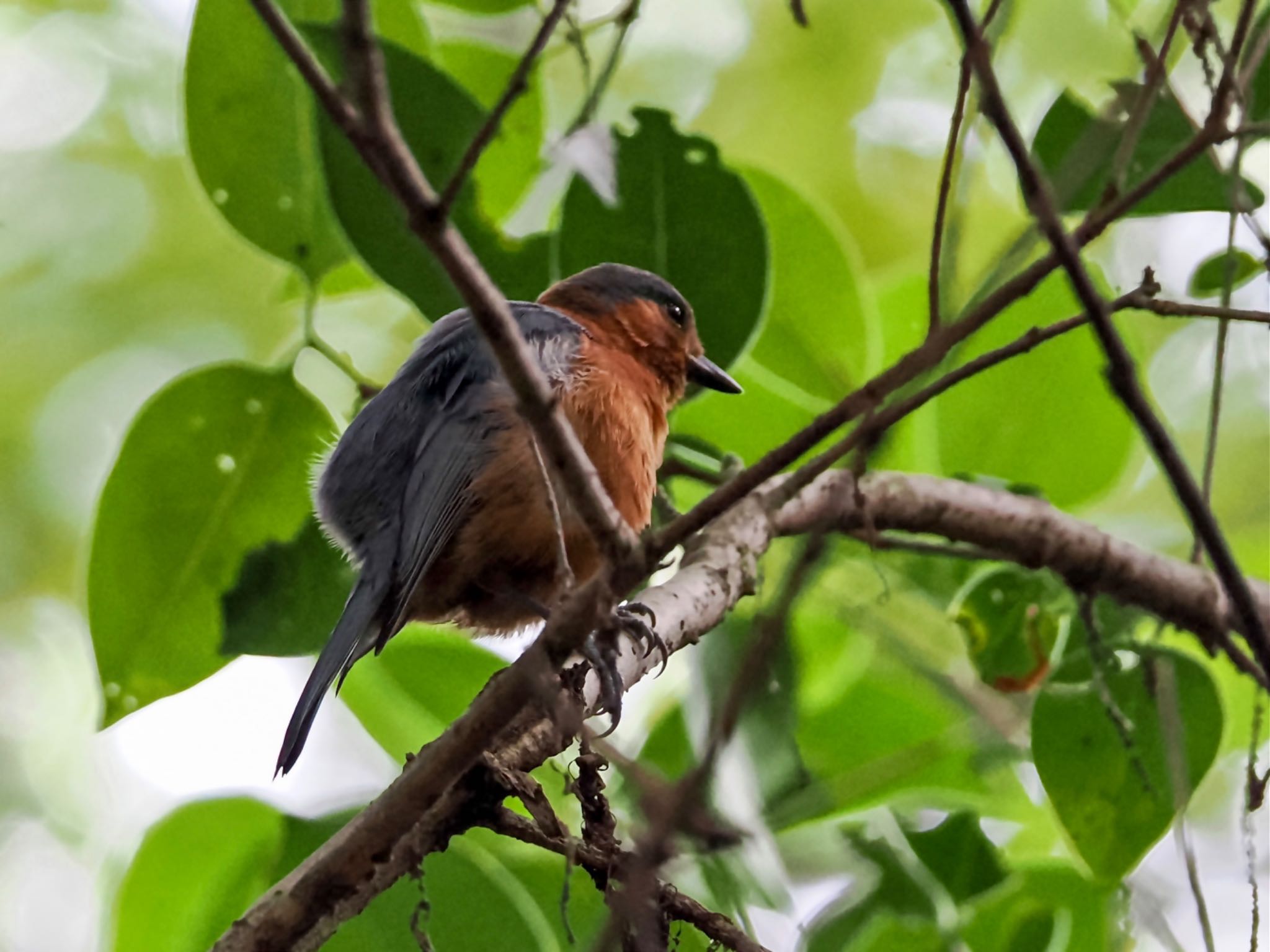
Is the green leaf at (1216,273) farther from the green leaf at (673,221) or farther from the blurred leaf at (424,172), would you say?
the blurred leaf at (424,172)

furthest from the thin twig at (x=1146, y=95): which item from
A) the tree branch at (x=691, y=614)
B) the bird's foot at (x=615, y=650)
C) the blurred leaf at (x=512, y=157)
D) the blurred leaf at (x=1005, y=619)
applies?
the blurred leaf at (x=512, y=157)

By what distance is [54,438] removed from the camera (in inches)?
258

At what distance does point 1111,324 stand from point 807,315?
69.1 inches

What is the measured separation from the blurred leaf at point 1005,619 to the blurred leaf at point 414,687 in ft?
3.76

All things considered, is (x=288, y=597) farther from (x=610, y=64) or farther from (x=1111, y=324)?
(x=1111, y=324)

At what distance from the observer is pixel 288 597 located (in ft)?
10.2

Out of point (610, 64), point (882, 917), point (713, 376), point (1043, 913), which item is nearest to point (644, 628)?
point (882, 917)

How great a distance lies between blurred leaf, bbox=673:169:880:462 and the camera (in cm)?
341

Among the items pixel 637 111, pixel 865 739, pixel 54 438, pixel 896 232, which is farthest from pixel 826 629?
pixel 54 438

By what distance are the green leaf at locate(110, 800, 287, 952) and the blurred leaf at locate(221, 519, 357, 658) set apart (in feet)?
1.25

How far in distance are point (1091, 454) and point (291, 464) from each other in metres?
2.01

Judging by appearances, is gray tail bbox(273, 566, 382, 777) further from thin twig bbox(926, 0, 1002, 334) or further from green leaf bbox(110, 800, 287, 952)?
thin twig bbox(926, 0, 1002, 334)

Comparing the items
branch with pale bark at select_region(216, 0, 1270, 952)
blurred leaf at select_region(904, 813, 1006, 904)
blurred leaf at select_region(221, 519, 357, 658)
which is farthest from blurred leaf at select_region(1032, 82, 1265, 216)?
blurred leaf at select_region(221, 519, 357, 658)

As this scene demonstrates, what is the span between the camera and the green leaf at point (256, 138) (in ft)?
9.64
